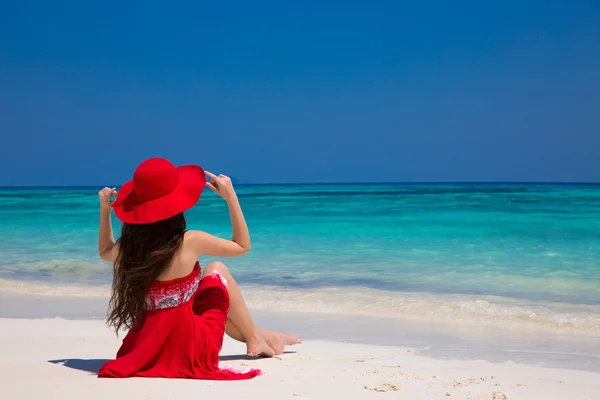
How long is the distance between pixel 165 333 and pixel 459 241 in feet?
33.7

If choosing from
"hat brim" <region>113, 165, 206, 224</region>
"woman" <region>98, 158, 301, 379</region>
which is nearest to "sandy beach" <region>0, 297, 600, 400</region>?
"woman" <region>98, 158, 301, 379</region>

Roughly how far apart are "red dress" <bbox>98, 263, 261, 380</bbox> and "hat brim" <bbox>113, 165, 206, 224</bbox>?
0.37 meters

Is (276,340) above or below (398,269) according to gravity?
above

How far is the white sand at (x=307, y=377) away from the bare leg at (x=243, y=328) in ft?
0.26

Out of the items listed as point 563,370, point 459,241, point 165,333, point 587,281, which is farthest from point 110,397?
point 459,241

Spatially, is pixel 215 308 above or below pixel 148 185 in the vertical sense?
below

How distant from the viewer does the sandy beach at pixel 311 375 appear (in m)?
2.93

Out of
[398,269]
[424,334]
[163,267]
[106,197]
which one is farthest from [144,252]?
[398,269]

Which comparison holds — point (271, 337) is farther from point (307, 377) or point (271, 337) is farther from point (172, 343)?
point (172, 343)

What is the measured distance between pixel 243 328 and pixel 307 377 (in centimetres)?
52

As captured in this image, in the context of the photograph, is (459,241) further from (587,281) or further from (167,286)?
(167,286)

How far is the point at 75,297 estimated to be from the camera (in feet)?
21.9

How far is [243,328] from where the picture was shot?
3631 millimetres

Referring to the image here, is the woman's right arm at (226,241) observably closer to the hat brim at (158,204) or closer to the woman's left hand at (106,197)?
the hat brim at (158,204)
